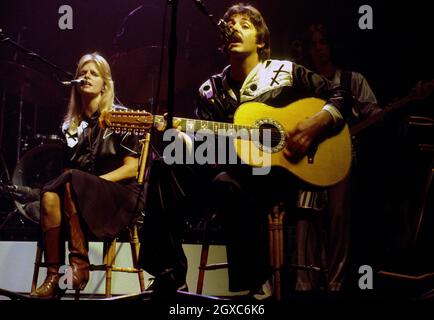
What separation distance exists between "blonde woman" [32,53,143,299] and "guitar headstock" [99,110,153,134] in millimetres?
452

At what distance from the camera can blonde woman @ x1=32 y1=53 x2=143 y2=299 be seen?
9.00 ft

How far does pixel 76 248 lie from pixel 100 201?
0.98ft

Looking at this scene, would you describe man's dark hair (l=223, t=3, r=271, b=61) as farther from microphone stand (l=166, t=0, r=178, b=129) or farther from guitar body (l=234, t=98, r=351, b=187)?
microphone stand (l=166, t=0, r=178, b=129)

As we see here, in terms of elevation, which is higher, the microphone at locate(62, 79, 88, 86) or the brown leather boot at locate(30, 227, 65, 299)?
the microphone at locate(62, 79, 88, 86)

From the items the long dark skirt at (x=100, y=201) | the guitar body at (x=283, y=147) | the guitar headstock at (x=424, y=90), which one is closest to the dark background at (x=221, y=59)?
the guitar headstock at (x=424, y=90)

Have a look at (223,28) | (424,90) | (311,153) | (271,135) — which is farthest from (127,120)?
(424,90)

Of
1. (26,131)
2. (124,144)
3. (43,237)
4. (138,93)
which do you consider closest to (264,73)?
(124,144)

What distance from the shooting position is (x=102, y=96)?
11.4ft

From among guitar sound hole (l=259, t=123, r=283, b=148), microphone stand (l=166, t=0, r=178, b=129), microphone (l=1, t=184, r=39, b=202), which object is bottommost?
microphone (l=1, t=184, r=39, b=202)

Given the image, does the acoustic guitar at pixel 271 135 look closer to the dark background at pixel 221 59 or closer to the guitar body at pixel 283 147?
the guitar body at pixel 283 147

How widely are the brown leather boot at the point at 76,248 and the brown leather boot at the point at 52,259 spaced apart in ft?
0.22

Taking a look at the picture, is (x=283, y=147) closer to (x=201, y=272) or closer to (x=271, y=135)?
(x=271, y=135)

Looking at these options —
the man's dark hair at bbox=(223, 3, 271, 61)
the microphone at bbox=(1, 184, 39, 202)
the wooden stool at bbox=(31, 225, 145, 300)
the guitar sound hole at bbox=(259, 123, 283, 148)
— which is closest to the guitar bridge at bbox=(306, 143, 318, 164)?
the guitar sound hole at bbox=(259, 123, 283, 148)

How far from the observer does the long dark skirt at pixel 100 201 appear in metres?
2.79
